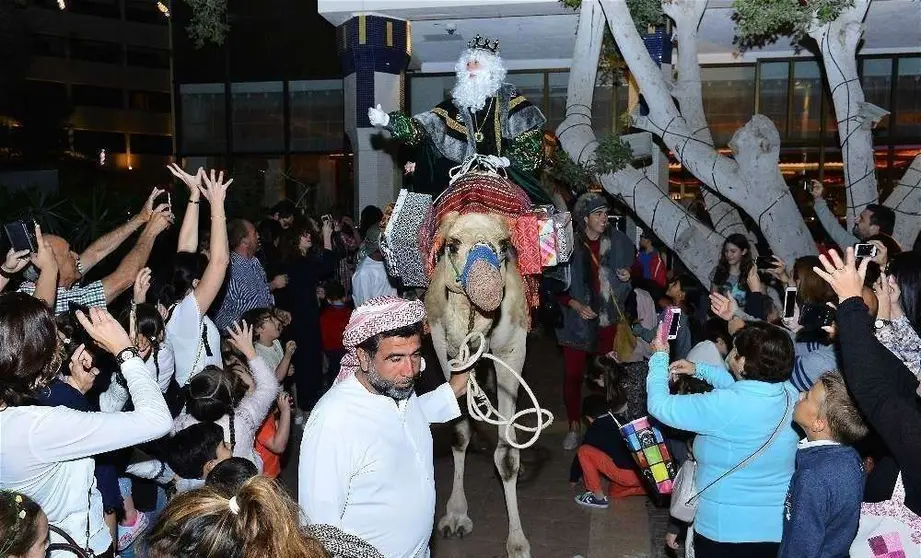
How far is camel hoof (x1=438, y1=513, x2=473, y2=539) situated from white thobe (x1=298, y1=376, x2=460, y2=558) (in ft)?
7.70

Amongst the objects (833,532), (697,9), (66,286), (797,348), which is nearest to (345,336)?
(833,532)

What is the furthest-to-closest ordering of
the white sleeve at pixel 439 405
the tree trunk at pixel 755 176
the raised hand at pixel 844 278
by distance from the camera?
the tree trunk at pixel 755 176 < the white sleeve at pixel 439 405 < the raised hand at pixel 844 278

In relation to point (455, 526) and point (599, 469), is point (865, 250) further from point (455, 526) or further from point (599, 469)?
point (455, 526)

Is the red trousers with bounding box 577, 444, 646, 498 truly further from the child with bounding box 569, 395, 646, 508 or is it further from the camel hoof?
the camel hoof

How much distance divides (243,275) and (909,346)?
452 centimetres

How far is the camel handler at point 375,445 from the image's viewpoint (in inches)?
109

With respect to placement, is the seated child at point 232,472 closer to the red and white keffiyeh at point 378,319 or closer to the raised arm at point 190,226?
the red and white keffiyeh at point 378,319

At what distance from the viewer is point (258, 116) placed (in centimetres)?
1589

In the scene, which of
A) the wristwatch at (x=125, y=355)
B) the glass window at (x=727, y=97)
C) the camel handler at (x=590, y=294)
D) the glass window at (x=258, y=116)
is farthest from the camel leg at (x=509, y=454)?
the glass window at (x=258, y=116)

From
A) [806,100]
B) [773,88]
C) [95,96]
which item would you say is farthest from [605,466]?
[95,96]

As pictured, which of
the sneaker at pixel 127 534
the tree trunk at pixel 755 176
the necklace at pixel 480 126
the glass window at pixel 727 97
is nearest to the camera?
the sneaker at pixel 127 534

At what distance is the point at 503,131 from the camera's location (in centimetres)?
618

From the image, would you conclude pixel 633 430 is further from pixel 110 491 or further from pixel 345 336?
pixel 110 491

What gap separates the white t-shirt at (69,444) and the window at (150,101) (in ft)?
167
